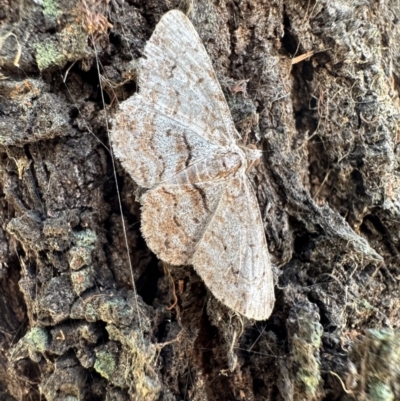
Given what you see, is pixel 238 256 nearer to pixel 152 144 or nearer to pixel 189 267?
pixel 189 267

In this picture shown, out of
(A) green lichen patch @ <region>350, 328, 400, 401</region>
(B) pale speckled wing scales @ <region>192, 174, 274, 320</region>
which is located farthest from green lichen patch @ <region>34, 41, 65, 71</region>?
(A) green lichen patch @ <region>350, 328, 400, 401</region>

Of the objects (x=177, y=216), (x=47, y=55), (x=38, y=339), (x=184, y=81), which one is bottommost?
(x=38, y=339)

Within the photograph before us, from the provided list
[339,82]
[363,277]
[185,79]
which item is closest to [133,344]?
[363,277]

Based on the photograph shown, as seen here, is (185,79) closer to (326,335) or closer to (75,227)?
(75,227)

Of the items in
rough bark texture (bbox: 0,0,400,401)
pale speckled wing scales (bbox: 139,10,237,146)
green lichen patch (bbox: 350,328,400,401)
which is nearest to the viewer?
green lichen patch (bbox: 350,328,400,401)

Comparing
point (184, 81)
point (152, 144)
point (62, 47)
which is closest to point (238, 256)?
point (152, 144)

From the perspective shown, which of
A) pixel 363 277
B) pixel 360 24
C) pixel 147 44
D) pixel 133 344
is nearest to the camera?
pixel 133 344

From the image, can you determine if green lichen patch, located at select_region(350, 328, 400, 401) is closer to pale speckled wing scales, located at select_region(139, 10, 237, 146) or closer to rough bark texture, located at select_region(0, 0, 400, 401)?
rough bark texture, located at select_region(0, 0, 400, 401)

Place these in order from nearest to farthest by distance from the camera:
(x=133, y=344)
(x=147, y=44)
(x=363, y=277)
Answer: (x=133, y=344)
(x=147, y=44)
(x=363, y=277)
